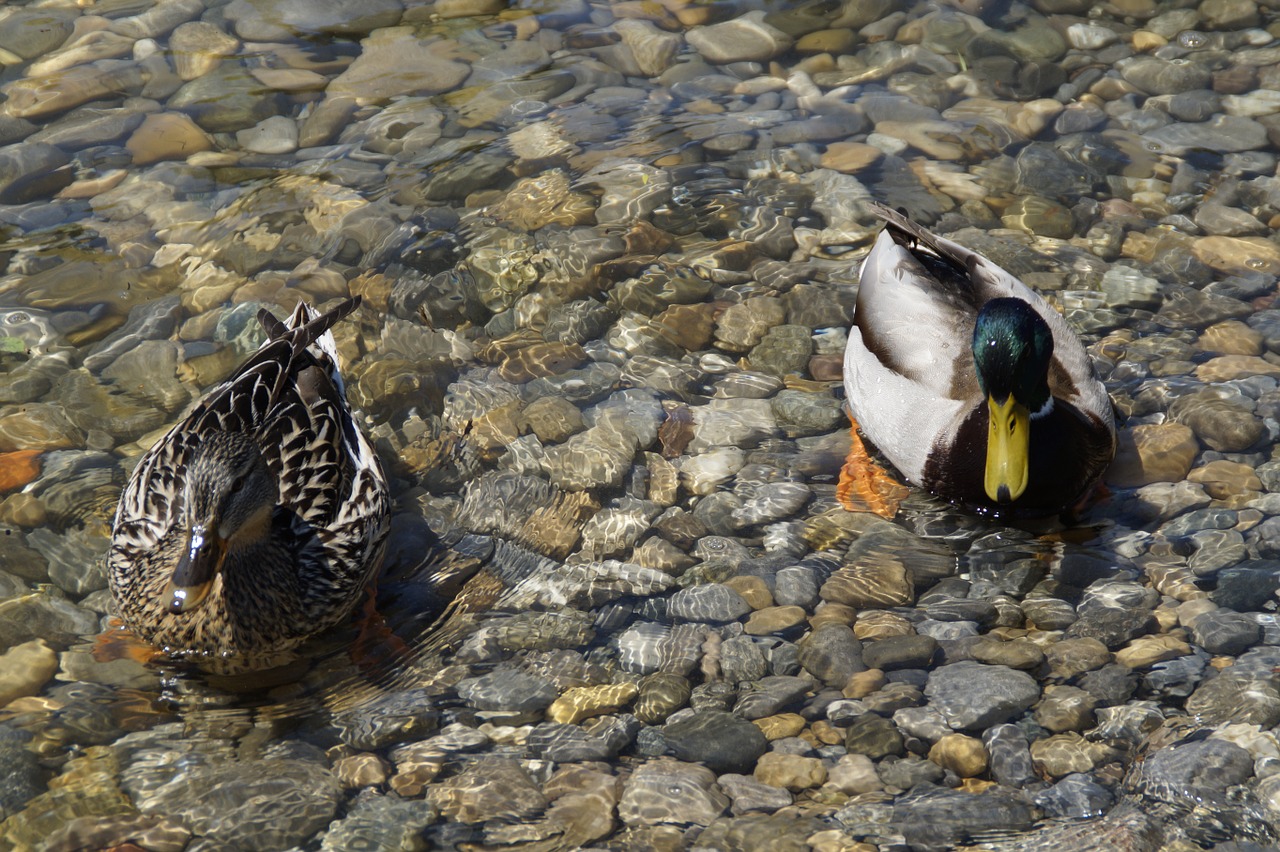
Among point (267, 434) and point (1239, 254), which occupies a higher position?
point (267, 434)

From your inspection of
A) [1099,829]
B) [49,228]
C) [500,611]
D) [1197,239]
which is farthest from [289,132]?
[1099,829]

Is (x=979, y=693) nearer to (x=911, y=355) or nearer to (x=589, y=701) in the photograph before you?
(x=589, y=701)

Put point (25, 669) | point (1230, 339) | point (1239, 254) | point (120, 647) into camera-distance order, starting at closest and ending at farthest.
Answer: point (25, 669)
point (120, 647)
point (1230, 339)
point (1239, 254)

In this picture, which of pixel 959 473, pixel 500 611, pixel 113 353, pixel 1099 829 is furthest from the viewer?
pixel 113 353

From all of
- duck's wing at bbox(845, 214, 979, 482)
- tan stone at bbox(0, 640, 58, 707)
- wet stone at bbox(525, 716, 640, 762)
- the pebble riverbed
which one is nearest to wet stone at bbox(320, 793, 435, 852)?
the pebble riverbed

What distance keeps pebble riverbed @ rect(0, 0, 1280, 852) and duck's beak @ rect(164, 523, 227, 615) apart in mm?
651

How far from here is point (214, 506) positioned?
13.5ft

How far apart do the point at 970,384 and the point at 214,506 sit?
3304 millimetres

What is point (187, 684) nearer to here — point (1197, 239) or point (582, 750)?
point (582, 750)

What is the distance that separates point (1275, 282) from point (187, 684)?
585 cm

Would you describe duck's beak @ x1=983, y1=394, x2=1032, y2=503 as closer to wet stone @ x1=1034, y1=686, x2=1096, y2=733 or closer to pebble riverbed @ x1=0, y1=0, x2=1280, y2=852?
pebble riverbed @ x1=0, y1=0, x2=1280, y2=852

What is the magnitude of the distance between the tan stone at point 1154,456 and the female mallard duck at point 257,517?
3.41m

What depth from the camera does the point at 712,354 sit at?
20.6ft

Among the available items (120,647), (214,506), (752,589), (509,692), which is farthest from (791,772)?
(120,647)
